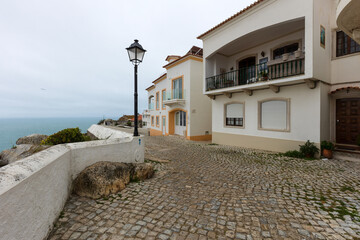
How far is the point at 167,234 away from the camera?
8.30ft

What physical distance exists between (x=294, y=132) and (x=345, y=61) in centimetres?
442

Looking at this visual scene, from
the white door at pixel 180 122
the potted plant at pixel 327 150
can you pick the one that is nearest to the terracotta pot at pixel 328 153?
the potted plant at pixel 327 150

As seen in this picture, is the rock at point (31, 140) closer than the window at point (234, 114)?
Yes

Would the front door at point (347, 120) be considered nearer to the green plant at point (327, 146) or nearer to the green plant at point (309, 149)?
the green plant at point (327, 146)

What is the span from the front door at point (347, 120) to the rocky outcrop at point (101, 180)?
1096 centimetres

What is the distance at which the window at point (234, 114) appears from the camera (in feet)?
34.3

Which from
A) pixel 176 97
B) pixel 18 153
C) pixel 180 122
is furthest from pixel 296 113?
pixel 18 153

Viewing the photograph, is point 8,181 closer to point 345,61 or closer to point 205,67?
point 205,67

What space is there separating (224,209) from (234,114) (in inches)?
335

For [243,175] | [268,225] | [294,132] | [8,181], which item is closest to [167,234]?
[268,225]

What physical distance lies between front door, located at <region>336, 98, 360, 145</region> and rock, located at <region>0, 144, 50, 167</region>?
43.1 ft

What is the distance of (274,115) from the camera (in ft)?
28.8

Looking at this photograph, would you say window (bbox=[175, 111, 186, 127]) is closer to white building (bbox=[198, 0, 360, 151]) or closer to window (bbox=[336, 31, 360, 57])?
white building (bbox=[198, 0, 360, 151])

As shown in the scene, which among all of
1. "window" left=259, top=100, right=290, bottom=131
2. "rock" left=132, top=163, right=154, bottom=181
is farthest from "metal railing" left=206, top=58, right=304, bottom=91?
"rock" left=132, top=163, right=154, bottom=181
